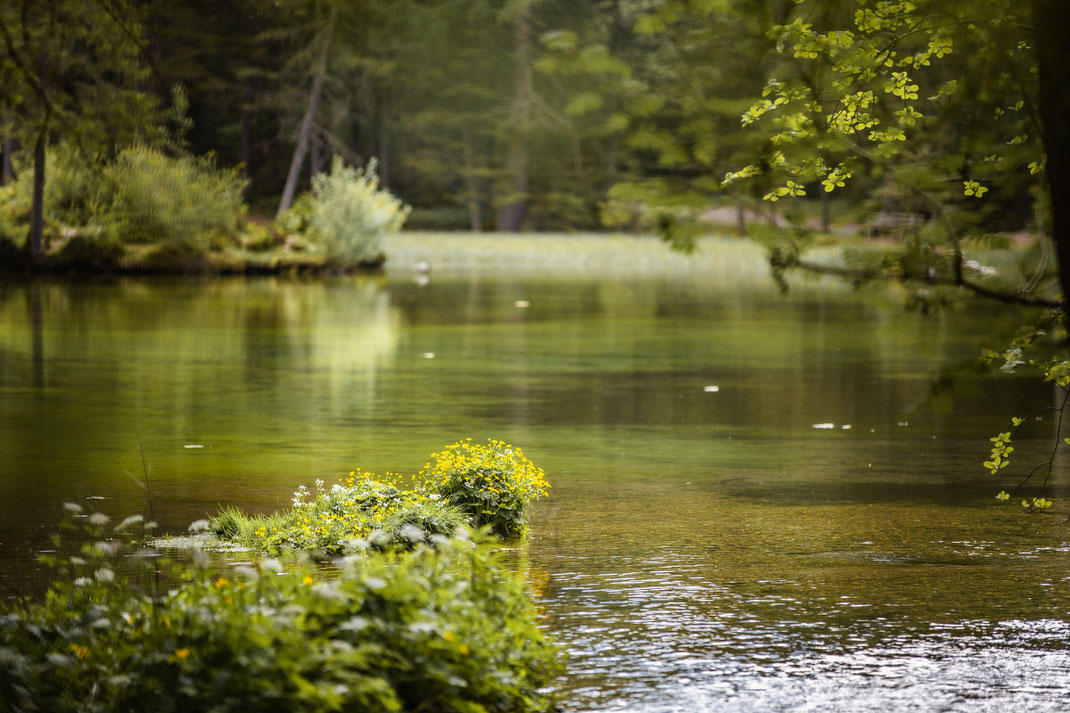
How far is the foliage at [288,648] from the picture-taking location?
14.7ft

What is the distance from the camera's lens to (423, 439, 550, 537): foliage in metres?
9.04

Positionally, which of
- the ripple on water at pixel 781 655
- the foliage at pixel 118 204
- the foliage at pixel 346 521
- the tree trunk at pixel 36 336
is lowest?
the ripple on water at pixel 781 655

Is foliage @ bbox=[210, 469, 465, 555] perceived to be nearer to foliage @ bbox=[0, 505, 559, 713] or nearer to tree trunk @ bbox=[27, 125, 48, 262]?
foliage @ bbox=[0, 505, 559, 713]

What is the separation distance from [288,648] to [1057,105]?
2.83 metres

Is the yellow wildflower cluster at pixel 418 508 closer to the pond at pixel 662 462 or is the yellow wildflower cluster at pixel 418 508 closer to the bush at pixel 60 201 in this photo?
the pond at pixel 662 462

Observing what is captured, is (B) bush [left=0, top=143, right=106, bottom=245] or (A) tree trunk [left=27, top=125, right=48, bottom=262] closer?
(A) tree trunk [left=27, top=125, right=48, bottom=262]

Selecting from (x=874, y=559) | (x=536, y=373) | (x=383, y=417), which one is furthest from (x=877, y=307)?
(x=536, y=373)

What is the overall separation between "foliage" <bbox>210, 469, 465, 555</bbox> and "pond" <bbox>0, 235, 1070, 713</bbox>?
691mm

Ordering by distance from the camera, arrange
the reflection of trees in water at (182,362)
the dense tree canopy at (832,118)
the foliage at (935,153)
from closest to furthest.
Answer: the dense tree canopy at (832,118)
the foliage at (935,153)
the reflection of trees in water at (182,362)

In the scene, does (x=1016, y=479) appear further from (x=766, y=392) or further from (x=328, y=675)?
(x=328, y=675)

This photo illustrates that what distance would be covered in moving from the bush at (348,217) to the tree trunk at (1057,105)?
4157cm

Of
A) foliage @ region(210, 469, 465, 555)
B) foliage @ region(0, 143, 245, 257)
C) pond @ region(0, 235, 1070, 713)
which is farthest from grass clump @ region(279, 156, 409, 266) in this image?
foliage @ region(210, 469, 465, 555)

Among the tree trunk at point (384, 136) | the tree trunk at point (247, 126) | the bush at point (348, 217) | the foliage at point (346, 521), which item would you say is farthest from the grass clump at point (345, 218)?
the foliage at point (346, 521)

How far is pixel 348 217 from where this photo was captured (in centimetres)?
4606
